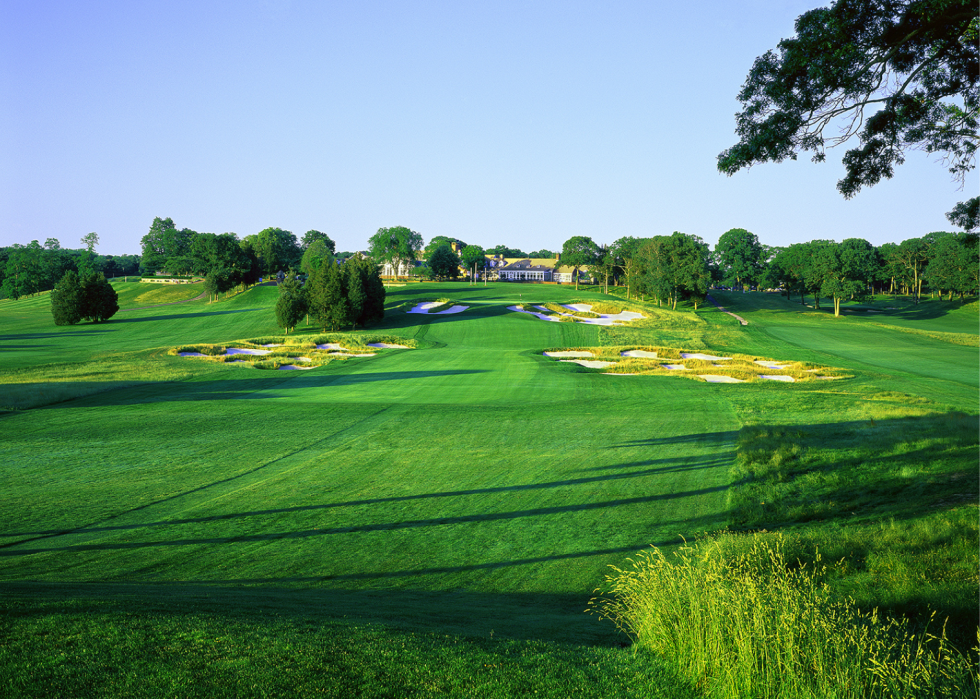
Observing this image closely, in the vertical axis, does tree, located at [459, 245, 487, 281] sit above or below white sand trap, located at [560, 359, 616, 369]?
above

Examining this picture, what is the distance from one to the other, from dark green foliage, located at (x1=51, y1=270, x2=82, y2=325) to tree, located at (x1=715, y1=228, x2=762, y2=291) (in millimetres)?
103277

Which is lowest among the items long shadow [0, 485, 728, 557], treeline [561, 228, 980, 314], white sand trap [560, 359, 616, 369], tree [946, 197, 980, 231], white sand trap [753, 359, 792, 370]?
long shadow [0, 485, 728, 557]

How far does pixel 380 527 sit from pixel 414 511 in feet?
3.29

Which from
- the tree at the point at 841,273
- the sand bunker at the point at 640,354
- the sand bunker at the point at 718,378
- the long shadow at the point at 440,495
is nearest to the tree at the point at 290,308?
the sand bunker at the point at 640,354

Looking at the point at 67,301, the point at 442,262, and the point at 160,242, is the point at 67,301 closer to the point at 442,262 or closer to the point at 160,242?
the point at 442,262

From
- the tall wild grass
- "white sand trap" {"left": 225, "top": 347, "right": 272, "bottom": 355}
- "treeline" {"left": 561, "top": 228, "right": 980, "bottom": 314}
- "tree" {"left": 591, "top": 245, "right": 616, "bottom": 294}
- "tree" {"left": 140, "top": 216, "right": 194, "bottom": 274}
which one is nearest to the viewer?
the tall wild grass

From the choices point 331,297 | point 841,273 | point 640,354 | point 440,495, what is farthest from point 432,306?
point 440,495

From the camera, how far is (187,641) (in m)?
5.71

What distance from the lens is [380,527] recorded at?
1194 cm

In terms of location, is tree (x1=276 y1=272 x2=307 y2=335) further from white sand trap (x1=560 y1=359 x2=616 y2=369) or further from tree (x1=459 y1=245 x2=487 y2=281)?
tree (x1=459 y1=245 x2=487 y2=281)

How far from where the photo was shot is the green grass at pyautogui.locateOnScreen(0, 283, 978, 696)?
571 centimetres

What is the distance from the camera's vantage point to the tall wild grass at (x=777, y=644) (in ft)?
15.7

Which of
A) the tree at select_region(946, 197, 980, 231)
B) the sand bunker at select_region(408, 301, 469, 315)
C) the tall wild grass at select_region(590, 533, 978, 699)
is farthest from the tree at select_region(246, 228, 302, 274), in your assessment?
the tall wild grass at select_region(590, 533, 978, 699)

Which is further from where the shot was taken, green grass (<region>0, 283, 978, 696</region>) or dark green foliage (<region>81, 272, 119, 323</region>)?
dark green foliage (<region>81, 272, 119, 323</region>)
